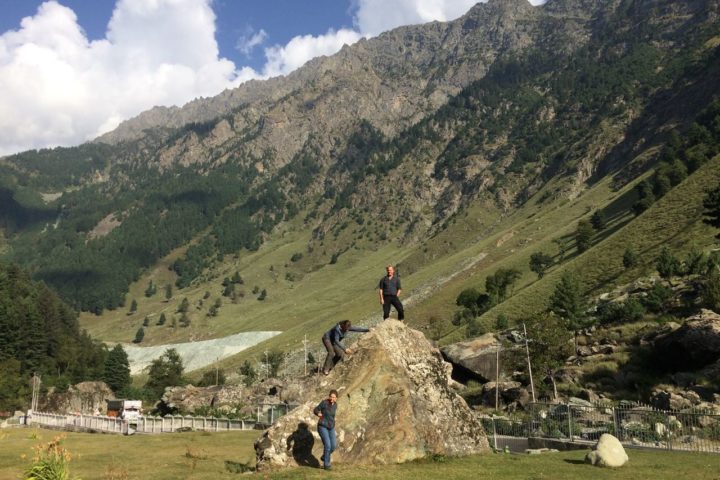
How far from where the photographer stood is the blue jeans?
16094 mm

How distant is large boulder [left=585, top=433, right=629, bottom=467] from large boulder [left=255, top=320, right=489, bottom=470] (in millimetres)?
3750

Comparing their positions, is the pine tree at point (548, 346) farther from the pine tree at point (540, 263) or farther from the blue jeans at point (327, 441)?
the pine tree at point (540, 263)

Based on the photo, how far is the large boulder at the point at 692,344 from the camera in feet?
134

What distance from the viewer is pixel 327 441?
16.2 m

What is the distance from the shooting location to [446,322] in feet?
353

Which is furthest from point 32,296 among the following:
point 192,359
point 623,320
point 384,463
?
point 384,463

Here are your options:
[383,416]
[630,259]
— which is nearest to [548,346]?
[630,259]

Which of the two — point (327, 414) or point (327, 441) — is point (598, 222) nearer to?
point (327, 414)

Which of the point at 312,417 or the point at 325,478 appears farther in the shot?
the point at 312,417

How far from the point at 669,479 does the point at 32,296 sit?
163 m

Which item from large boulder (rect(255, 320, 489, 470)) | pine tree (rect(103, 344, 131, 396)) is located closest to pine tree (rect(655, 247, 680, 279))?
large boulder (rect(255, 320, 489, 470))

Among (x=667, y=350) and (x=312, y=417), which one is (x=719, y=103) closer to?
(x=667, y=350)

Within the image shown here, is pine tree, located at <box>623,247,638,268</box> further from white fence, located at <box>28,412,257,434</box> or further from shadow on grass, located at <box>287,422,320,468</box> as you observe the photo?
shadow on grass, located at <box>287,422,320,468</box>

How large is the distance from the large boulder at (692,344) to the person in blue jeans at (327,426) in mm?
37115
